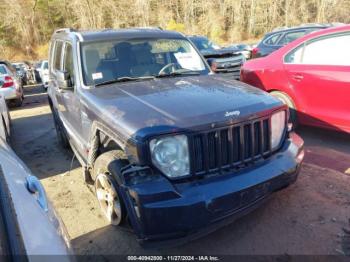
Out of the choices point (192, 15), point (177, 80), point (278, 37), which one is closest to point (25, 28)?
point (192, 15)

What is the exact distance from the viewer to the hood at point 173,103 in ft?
8.64

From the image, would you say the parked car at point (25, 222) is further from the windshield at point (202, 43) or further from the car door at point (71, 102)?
the windshield at point (202, 43)

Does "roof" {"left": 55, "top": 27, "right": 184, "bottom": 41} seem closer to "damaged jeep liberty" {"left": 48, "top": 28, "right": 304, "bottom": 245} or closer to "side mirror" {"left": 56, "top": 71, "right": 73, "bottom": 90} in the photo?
"damaged jeep liberty" {"left": 48, "top": 28, "right": 304, "bottom": 245}

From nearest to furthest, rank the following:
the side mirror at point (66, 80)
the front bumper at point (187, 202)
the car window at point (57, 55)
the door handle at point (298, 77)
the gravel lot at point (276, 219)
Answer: the front bumper at point (187, 202), the gravel lot at point (276, 219), the side mirror at point (66, 80), the car window at point (57, 55), the door handle at point (298, 77)

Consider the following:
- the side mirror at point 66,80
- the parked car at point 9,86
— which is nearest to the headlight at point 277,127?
the side mirror at point 66,80

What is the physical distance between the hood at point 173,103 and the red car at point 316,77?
6.18 ft

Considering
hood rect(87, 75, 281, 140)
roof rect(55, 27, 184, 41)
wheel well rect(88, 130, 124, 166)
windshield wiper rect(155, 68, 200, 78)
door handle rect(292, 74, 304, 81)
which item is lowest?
wheel well rect(88, 130, 124, 166)

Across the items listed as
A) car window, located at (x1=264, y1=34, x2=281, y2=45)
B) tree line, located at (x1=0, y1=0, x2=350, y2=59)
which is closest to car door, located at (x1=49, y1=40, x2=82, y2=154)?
car window, located at (x1=264, y1=34, x2=281, y2=45)

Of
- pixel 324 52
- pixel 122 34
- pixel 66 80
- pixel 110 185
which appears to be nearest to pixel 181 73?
pixel 122 34

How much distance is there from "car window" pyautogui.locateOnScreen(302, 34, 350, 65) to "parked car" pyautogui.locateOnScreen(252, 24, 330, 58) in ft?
15.1

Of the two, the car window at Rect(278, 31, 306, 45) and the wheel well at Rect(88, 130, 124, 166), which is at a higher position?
the car window at Rect(278, 31, 306, 45)

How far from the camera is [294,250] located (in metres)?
2.87

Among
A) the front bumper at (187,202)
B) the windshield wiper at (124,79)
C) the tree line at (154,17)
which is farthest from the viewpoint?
the tree line at (154,17)

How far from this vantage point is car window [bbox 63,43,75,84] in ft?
13.2
